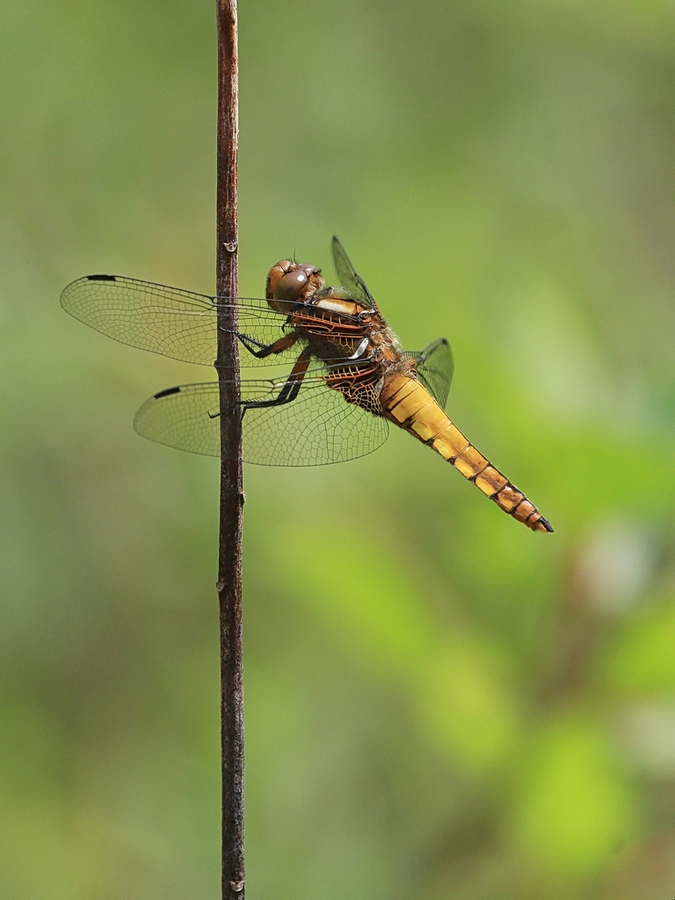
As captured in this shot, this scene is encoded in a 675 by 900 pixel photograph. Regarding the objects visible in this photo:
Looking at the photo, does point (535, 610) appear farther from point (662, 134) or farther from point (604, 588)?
point (662, 134)

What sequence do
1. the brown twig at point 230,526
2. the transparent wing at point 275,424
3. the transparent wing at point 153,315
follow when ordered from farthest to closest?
the transparent wing at point 153,315, the transparent wing at point 275,424, the brown twig at point 230,526

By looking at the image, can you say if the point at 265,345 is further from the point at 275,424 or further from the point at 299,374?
the point at 275,424

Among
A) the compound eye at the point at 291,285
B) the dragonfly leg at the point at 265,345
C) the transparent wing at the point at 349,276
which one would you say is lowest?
the dragonfly leg at the point at 265,345

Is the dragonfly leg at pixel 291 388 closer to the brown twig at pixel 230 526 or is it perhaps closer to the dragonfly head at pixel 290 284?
the dragonfly head at pixel 290 284

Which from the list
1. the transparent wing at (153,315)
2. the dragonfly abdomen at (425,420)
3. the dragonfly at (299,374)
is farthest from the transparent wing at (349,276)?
the transparent wing at (153,315)

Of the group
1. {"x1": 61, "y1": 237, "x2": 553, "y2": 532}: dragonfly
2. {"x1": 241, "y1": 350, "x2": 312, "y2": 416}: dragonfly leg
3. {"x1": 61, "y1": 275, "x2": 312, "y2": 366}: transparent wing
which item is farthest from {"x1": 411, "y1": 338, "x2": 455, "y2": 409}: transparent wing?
{"x1": 61, "y1": 275, "x2": 312, "y2": 366}: transparent wing

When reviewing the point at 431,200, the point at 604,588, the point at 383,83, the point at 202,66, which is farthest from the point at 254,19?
the point at 604,588

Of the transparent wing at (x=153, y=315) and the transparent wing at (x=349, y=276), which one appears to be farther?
the transparent wing at (x=349, y=276)
